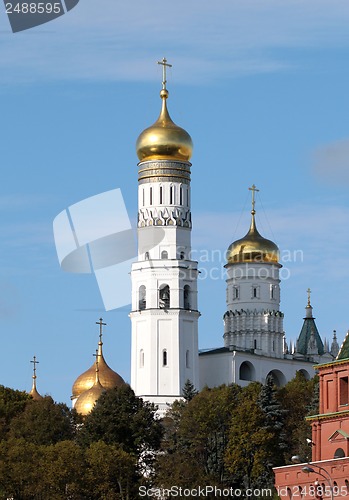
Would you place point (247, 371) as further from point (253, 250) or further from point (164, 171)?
point (164, 171)

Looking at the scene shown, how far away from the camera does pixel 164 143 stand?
118438 mm

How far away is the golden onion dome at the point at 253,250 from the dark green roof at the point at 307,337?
796 cm

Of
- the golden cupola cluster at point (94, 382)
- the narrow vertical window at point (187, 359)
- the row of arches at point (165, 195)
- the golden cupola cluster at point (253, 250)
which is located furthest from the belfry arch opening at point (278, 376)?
the row of arches at point (165, 195)

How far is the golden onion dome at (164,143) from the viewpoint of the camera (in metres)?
118

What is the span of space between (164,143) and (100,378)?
15.3m

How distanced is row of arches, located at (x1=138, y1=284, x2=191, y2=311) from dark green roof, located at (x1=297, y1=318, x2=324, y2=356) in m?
18.4

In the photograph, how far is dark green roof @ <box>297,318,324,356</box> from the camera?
137m

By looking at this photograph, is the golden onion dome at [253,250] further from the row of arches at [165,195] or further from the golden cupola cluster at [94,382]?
the golden cupola cluster at [94,382]

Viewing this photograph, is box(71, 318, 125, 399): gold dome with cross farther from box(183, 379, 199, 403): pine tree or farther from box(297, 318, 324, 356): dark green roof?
box(297, 318, 324, 356): dark green roof

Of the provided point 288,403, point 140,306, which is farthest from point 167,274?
point 288,403

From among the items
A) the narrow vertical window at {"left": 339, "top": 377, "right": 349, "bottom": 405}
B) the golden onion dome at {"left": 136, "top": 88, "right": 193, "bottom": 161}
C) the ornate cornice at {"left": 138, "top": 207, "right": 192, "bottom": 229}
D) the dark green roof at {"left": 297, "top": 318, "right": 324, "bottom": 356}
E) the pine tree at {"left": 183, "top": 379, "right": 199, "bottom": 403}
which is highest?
the golden onion dome at {"left": 136, "top": 88, "right": 193, "bottom": 161}

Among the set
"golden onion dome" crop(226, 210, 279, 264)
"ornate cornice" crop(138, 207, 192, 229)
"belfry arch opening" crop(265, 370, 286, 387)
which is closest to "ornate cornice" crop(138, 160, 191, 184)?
"ornate cornice" crop(138, 207, 192, 229)

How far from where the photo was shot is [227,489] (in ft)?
283

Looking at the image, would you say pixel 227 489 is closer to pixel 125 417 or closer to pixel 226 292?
pixel 125 417
